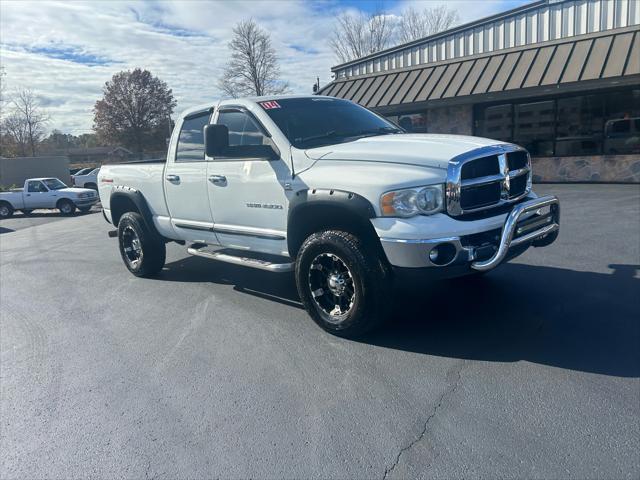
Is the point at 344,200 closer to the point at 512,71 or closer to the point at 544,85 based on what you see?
the point at 544,85

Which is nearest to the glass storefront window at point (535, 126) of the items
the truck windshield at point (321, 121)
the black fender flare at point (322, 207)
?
the truck windshield at point (321, 121)

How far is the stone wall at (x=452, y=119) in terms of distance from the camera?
15922 millimetres

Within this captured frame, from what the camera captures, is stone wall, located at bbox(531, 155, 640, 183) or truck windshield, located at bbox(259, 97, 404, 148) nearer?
truck windshield, located at bbox(259, 97, 404, 148)

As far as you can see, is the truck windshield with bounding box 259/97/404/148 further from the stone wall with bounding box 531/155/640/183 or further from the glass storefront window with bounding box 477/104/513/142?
the glass storefront window with bounding box 477/104/513/142

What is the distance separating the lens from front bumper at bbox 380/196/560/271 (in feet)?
12.0

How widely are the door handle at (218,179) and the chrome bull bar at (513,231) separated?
2733 millimetres

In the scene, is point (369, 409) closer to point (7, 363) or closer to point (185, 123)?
point (7, 363)

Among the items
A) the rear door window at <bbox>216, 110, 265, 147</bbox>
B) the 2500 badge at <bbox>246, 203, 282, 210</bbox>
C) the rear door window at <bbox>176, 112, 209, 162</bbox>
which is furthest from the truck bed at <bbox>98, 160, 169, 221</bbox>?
the 2500 badge at <bbox>246, 203, 282, 210</bbox>

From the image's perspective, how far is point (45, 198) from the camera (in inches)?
827

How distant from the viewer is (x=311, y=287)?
4496 mm

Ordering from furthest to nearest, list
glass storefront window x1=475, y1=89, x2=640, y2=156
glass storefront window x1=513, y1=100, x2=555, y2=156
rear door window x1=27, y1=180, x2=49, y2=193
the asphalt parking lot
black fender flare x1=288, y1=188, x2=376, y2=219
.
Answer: rear door window x1=27, y1=180, x2=49, y2=193, glass storefront window x1=513, y1=100, x2=555, y2=156, glass storefront window x1=475, y1=89, x2=640, y2=156, black fender flare x1=288, y1=188, x2=376, y2=219, the asphalt parking lot

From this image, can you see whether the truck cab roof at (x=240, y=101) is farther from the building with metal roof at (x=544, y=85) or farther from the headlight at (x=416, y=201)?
the building with metal roof at (x=544, y=85)

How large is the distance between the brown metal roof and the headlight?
10.5 m

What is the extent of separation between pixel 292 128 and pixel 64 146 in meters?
107
